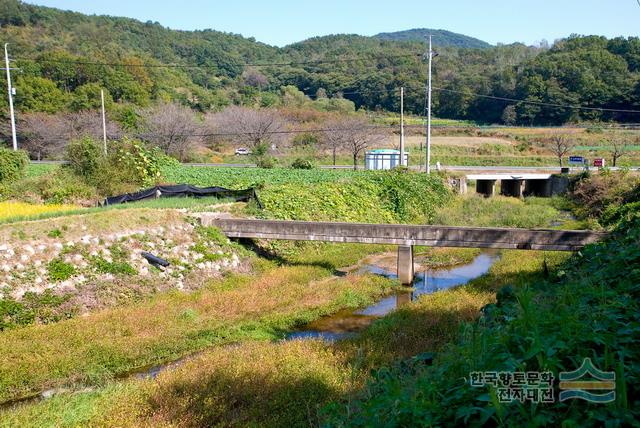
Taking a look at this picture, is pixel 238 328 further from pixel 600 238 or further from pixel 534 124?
pixel 534 124

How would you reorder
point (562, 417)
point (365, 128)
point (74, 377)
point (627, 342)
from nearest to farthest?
point (562, 417) → point (627, 342) → point (74, 377) → point (365, 128)

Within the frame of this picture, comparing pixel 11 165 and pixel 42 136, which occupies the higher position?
pixel 42 136

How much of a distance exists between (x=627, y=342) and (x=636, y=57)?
277 ft

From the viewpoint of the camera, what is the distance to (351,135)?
51.0 m

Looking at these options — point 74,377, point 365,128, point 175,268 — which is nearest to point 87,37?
point 365,128

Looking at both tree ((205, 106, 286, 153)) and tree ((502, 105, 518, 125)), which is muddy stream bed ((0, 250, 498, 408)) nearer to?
tree ((205, 106, 286, 153))

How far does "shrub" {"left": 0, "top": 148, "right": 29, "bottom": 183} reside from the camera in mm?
25172

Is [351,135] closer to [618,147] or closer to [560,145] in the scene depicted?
[560,145]

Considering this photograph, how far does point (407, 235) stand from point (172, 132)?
38.2m

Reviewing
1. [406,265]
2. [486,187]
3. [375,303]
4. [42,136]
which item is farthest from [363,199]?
[42,136]

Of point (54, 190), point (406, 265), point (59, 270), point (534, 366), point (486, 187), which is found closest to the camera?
point (534, 366)

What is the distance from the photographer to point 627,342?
4.03 meters

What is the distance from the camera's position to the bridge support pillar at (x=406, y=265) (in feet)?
56.8

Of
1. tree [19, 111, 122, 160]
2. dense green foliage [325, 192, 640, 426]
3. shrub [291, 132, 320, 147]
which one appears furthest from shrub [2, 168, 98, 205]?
shrub [291, 132, 320, 147]
